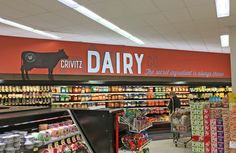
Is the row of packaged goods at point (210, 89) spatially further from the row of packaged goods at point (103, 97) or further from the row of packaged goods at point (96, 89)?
the row of packaged goods at point (96, 89)

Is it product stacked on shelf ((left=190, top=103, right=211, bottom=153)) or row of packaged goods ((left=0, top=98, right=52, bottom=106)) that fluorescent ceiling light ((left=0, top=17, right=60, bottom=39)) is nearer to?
row of packaged goods ((left=0, top=98, right=52, bottom=106))

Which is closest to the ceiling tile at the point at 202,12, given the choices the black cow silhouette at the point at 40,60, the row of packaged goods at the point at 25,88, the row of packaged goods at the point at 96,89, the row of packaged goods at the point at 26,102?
the black cow silhouette at the point at 40,60

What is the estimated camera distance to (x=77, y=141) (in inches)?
106

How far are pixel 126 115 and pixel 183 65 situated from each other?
7430mm

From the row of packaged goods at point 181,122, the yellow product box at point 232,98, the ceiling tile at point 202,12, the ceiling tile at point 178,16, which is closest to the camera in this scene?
the yellow product box at point 232,98

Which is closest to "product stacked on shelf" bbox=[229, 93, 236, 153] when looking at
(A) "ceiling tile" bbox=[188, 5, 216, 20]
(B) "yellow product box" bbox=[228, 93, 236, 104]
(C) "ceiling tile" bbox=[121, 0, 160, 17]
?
(B) "yellow product box" bbox=[228, 93, 236, 104]

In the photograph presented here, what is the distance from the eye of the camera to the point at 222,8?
5984 mm

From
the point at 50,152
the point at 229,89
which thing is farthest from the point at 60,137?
the point at 229,89

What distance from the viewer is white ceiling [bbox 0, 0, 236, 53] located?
549 centimetres

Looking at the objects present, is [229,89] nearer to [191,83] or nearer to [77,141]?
[191,83]

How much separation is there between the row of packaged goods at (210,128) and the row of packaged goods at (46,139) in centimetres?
373

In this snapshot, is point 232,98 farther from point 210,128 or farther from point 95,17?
point 95,17

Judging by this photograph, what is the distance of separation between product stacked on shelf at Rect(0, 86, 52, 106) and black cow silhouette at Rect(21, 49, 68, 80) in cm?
51

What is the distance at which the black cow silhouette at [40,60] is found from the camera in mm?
8570
